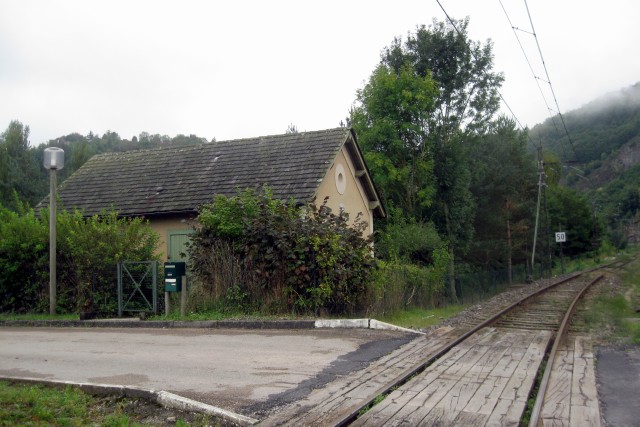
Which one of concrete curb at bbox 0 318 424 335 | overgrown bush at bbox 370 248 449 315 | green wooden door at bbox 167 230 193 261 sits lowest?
concrete curb at bbox 0 318 424 335

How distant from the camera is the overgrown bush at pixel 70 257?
17.0 metres

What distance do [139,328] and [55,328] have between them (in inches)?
99.3

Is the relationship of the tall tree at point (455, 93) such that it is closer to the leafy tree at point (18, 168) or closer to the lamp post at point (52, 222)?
the lamp post at point (52, 222)

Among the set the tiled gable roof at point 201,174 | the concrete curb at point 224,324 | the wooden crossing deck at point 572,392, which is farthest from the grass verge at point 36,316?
the wooden crossing deck at point 572,392

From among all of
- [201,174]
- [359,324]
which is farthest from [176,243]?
[359,324]

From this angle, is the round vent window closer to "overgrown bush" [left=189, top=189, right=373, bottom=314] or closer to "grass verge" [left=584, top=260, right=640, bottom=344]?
"overgrown bush" [left=189, top=189, right=373, bottom=314]

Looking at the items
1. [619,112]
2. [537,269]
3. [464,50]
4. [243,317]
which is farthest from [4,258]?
[619,112]

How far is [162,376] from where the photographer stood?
870cm

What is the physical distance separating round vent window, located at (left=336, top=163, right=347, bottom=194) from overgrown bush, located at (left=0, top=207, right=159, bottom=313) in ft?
24.3

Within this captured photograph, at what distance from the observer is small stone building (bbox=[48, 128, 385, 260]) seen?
68.9 ft

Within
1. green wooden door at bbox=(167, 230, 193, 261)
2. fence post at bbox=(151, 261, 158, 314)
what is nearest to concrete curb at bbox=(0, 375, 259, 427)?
fence post at bbox=(151, 261, 158, 314)

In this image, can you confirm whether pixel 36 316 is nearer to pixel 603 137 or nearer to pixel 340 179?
pixel 340 179

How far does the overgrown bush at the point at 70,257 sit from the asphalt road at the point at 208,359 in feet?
9.69

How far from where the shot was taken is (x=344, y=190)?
2352 cm
